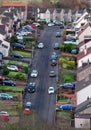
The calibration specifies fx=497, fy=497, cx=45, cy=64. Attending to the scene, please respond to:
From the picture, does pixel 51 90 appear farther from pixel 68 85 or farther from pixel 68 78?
pixel 68 78

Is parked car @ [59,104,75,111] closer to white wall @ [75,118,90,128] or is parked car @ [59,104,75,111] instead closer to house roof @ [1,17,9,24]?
white wall @ [75,118,90,128]

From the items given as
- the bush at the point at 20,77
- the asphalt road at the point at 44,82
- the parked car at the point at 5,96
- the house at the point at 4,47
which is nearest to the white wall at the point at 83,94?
the asphalt road at the point at 44,82

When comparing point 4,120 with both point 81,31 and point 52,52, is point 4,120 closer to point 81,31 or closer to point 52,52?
point 52,52

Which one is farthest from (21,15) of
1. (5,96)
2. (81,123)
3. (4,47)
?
(81,123)

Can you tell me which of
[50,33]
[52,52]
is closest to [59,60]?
[52,52]

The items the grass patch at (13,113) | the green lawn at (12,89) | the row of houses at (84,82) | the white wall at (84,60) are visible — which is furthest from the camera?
the white wall at (84,60)

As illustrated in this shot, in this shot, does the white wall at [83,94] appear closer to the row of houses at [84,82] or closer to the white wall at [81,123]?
the row of houses at [84,82]

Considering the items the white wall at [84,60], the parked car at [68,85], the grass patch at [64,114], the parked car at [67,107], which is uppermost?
the white wall at [84,60]
